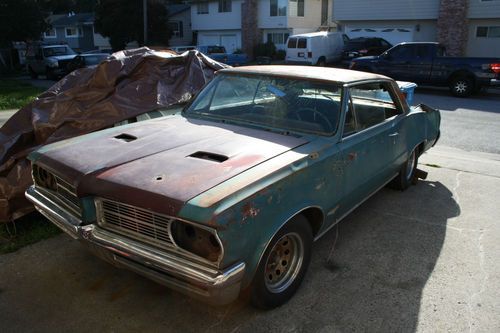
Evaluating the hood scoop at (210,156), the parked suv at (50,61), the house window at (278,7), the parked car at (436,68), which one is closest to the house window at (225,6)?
the house window at (278,7)

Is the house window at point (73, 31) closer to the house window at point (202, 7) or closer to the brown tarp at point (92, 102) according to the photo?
the house window at point (202, 7)

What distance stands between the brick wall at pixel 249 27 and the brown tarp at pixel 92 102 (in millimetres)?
28696

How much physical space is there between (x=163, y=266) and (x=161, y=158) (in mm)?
838

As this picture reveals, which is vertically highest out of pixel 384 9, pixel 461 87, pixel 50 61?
pixel 384 9

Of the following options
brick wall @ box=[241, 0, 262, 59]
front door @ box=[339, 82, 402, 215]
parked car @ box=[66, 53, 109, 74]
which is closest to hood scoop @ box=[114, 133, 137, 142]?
front door @ box=[339, 82, 402, 215]

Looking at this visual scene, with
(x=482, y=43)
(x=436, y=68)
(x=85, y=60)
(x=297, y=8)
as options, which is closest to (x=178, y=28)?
(x=297, y=8)

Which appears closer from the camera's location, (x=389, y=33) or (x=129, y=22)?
(x=389, y=33)

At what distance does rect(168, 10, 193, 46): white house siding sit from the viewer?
132ft

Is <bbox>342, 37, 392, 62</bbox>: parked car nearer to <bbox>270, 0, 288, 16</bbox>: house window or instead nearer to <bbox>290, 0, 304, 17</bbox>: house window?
<bbox>290, 0, 304, 17</bbox>: house window

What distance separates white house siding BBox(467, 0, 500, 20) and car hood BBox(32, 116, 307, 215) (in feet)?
73.7

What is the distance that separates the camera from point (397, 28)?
25.6 m

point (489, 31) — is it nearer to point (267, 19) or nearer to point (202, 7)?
point (267, 19)

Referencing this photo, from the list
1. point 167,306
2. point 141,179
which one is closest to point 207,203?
point 141,179

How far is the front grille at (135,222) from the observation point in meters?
2.63
